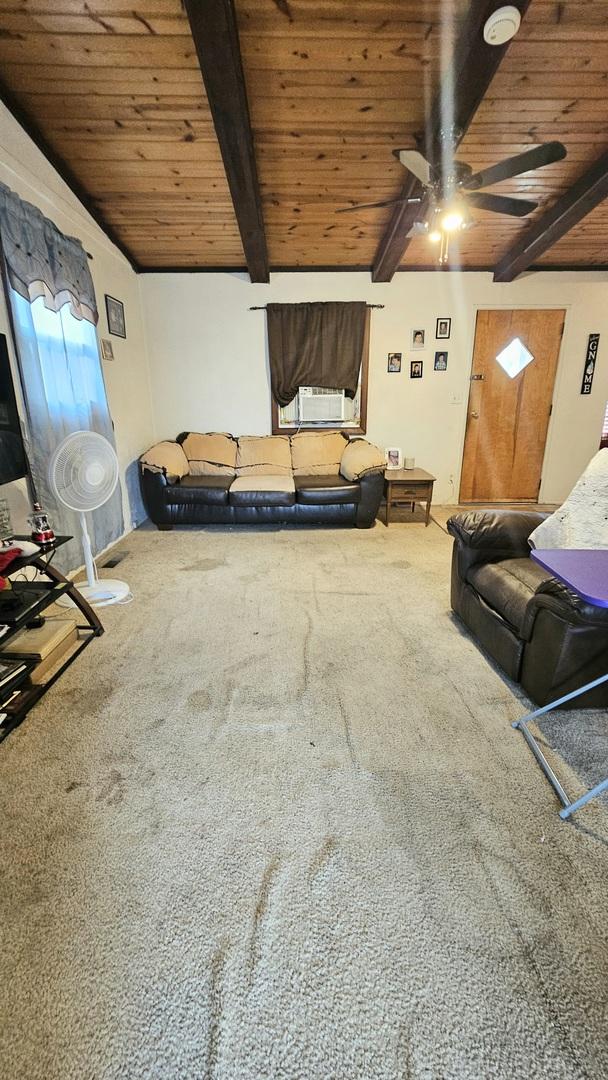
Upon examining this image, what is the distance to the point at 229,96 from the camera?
7.87 ft

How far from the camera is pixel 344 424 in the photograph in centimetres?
496

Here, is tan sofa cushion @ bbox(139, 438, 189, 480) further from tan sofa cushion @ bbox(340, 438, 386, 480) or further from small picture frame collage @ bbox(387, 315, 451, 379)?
small picture frame collage @ bbox(387, 315, 451, 379)

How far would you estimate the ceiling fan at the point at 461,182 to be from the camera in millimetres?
2254

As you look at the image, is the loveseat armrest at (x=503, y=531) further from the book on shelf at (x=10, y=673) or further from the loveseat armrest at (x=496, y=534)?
the book on shelf at (x=10, y=673)

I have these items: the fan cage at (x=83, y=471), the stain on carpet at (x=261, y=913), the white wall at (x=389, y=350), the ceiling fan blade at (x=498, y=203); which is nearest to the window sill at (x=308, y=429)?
the white wall at (x=389, y=350)

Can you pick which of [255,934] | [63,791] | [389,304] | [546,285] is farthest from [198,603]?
[546,285]

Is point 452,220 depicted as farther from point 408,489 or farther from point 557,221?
point 408,489

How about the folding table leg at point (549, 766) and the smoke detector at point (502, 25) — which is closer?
the folding table leg at point (549, 766)

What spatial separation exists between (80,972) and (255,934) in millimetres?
379

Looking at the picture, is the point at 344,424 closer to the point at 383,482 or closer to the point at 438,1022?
the point at 383,482

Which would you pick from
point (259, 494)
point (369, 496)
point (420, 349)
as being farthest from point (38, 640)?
point (420, 349)

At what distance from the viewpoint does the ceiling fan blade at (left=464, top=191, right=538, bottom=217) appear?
257cm

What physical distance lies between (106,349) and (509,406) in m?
4.00

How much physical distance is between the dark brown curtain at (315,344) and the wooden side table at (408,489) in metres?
1.20
